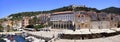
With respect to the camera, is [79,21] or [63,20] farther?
[63,20]

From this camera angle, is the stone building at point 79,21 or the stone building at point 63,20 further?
the stone building at point 63,20

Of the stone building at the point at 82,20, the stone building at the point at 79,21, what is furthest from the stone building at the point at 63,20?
the stone building at the point at 82,20

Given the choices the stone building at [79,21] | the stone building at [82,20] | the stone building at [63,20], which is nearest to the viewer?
the stone building at [82,20]

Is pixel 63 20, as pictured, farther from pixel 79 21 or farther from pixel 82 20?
pixel 82 20

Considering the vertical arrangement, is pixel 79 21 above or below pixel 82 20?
below

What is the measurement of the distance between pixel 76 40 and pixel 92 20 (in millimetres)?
44446

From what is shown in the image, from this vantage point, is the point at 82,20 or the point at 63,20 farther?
the point at 63,20

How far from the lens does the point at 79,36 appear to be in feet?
132

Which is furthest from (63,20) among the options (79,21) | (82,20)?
(82,20)

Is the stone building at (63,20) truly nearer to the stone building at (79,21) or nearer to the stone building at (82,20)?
the stone building at (79,21)

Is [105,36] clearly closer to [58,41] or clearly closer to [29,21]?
[58,41]

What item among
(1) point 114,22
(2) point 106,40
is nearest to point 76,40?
(2) point 106,40

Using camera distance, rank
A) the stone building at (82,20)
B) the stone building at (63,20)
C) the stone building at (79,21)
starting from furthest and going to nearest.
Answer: the stone building at (63,20), the stone building at (79,21), the stone building at (82,20)

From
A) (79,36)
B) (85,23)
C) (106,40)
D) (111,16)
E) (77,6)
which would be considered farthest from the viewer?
(77,6)
